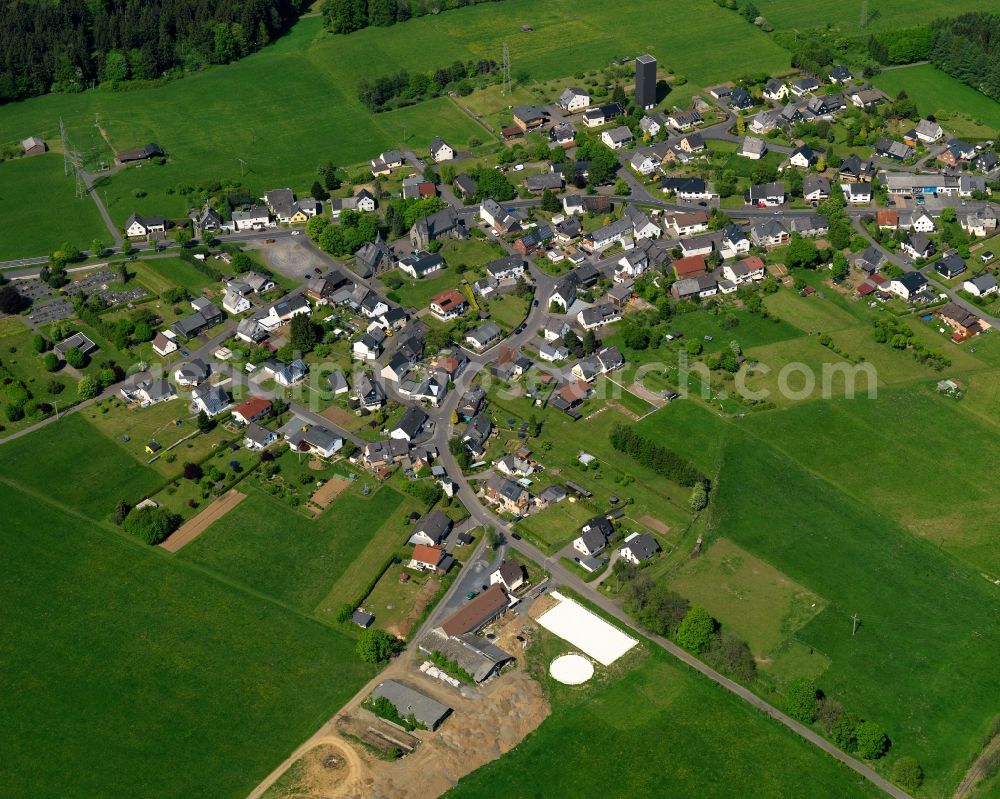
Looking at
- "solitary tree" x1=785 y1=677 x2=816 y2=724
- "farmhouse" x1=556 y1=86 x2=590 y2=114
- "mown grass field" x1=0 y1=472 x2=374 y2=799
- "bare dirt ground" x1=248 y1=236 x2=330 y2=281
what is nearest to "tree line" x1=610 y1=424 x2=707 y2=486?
"solitary tree" x1=785 y1=677 x2=816 y2=724

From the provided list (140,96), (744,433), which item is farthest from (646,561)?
(140,96)

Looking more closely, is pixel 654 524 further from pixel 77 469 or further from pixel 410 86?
pixel 410 86

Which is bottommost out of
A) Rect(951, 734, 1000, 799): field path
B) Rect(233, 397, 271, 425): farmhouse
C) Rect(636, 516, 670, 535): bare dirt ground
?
Rect(951, 734, 1000, 799): field path

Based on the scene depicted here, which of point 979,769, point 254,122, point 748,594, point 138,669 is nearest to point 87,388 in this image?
point 138,669

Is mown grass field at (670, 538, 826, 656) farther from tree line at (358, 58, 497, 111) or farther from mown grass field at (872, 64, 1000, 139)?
tree line at (358, 58, 497, 111)

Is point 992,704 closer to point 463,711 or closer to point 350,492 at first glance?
point 463,711

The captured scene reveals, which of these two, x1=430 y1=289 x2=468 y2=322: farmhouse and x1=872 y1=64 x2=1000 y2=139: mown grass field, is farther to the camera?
x1=872 y1=64 x2=1000 y2=139: mown grass field

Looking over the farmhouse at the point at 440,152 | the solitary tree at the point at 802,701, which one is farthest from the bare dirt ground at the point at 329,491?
the farmhouse at the point at 440,152
